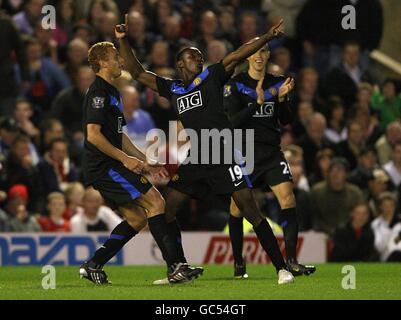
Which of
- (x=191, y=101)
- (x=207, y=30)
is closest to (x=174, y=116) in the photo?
(x=207, y=30)

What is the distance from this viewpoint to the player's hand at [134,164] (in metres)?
11.6

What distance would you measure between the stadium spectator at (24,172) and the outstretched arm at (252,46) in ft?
20.6

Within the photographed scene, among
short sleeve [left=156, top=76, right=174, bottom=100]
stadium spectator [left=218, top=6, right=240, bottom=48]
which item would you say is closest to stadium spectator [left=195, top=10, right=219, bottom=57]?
stadium spectator [left=218, top=6, right=240, bottom=48]

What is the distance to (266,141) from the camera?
13.5 m

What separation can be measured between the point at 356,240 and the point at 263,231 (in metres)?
5.51

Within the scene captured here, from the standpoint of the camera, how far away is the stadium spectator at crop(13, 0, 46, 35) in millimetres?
19875

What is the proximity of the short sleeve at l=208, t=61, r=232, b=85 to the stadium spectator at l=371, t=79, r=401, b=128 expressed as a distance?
9.00 m

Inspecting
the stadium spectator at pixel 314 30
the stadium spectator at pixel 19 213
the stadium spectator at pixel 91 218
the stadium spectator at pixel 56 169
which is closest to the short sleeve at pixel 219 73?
the stadium spectator at pixel 91 218

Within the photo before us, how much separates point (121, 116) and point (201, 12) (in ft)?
31.3

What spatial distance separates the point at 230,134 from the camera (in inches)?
493

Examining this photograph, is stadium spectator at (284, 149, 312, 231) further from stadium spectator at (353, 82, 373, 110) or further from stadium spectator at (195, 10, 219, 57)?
stadium spectator at (195, 10, 219, 57)
